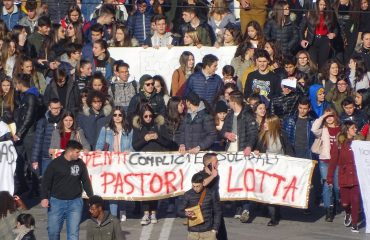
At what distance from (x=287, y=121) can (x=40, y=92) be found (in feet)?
14.6

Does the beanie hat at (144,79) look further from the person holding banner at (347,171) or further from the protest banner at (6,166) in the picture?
the person holding banner at (347,171)

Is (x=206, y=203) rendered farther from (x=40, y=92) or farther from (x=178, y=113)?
(x=40, y=92)

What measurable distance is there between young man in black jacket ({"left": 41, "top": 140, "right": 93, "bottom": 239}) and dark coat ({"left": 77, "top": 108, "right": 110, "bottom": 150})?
8.56 feet

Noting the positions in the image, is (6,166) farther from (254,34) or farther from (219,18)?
(219,18)

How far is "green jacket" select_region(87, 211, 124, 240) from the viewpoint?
1922cm

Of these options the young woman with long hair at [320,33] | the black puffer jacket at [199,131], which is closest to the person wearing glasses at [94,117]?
the black puffer jacket at [199,131]

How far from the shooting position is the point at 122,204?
24.3m

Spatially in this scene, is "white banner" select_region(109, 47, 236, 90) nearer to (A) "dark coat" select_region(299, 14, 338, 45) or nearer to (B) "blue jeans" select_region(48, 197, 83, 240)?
(A) "dark coat" select_region(299, 14, 338, 45)

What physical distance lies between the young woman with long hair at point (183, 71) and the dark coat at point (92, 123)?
101 inches

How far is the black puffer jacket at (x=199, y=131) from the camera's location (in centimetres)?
2369

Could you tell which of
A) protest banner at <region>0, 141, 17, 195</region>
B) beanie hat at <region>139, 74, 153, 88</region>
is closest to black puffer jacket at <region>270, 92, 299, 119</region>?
beanie hat at <region>139, 74, 153, 88</region>

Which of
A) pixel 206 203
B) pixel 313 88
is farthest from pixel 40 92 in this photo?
pixel 206 203

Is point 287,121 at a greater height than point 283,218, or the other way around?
point 287,121

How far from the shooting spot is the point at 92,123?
24.1m
